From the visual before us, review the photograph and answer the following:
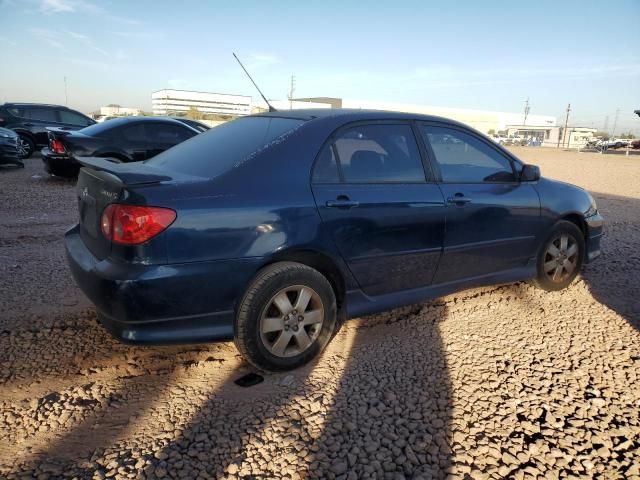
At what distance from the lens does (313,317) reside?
2.93 metres

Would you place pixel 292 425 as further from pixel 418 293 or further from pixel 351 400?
pixel 418 293

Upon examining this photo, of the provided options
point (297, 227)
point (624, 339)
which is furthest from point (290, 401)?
point (624, 339)

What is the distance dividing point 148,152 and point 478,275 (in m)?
7.22

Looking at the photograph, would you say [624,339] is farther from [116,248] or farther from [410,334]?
[116,248]

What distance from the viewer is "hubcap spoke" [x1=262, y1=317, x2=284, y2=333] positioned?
109 inches

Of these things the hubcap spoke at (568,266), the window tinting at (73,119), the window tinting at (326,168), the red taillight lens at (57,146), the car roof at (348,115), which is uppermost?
the car roof at (348,115)

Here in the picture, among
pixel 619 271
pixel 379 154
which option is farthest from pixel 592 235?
pixel 379 154

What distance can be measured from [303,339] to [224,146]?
4.52ft

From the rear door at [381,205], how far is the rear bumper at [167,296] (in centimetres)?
64

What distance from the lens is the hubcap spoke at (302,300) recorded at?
9.32 ft

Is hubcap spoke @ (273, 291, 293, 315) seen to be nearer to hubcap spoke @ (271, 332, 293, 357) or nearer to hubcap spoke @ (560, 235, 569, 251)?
hubcap spoke @ (271, 332, 293, 357)

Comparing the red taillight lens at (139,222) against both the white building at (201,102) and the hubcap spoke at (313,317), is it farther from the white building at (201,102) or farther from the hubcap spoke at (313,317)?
the white building at (201,102)

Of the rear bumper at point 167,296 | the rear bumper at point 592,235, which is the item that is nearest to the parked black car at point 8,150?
the rear bumper at point 167,296

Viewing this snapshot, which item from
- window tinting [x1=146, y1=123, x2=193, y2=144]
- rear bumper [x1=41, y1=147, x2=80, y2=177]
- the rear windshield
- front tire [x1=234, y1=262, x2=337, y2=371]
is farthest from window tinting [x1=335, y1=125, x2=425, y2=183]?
rear bumper [x1=41, y1=147, x2=80, y2=177]
